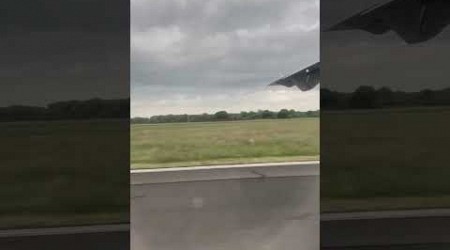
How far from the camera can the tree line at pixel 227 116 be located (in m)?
3.46

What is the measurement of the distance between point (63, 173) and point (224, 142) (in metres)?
1.02

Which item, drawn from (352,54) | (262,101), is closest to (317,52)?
(352,54)

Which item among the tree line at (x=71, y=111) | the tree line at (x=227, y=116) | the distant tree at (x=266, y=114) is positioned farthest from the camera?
the distant tree at (x=266, y=114)

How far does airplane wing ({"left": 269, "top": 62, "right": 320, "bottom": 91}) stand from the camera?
362 cm

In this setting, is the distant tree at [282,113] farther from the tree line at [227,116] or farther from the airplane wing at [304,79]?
the airplane wing at [304,79]

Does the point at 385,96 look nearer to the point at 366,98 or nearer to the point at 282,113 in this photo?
the point at 366,98

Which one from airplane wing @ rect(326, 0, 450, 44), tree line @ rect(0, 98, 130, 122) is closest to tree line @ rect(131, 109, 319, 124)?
tree line @ rect(0, 98, 130, 122)

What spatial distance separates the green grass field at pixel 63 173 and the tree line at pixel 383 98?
143 cm

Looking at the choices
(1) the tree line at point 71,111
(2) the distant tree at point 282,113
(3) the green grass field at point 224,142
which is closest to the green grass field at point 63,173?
(1) the tree line at point 71,111

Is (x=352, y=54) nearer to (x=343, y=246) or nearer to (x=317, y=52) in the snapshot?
(x=317, y=52)

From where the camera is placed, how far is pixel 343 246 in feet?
12.6

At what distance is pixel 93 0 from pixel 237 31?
0.92m

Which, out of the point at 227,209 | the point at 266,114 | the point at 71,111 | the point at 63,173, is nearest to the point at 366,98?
the point at 266,114

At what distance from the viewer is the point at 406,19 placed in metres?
3.71
